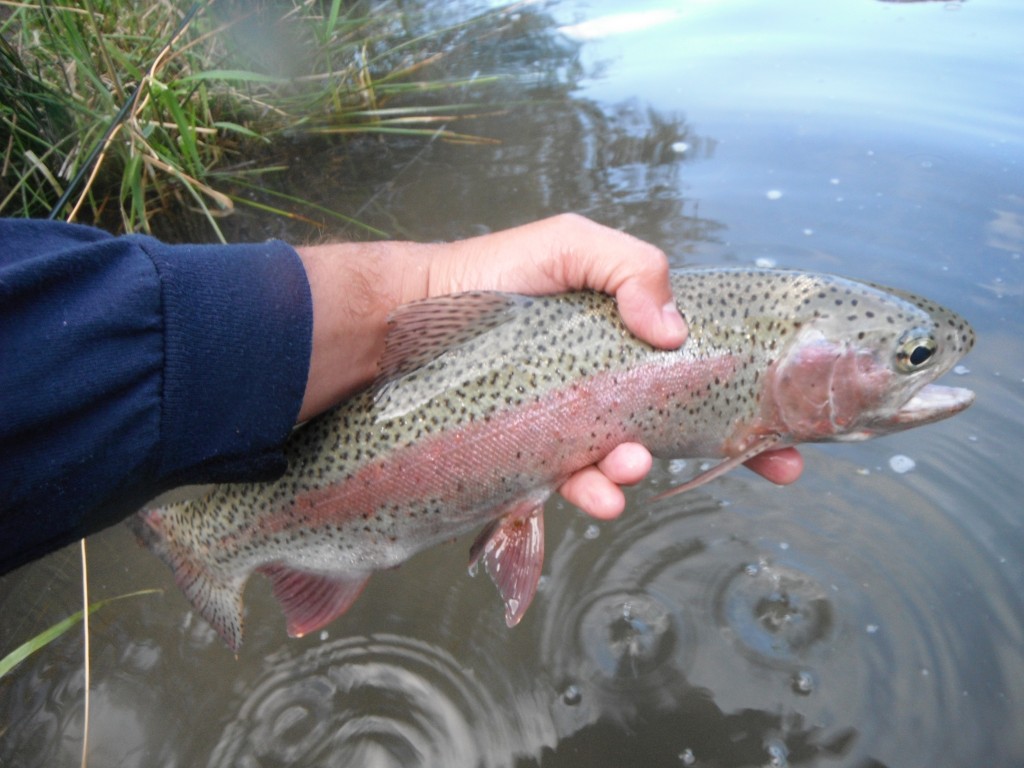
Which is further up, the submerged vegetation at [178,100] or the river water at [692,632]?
the submerged vegetation at [178,100]

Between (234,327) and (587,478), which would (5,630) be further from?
(587,478)

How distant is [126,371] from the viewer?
178cm

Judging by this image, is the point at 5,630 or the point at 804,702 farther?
the point at 5,630

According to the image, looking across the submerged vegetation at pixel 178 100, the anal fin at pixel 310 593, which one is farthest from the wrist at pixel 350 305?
the submerged vegetation at pixel 178 100

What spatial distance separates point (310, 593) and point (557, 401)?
1005mm

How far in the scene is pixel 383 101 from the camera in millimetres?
5879

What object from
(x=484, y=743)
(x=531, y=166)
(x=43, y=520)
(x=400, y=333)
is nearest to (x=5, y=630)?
(x=43, y=520)

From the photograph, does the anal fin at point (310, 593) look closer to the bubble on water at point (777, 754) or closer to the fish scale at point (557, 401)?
the fish scale at point (557, 401)

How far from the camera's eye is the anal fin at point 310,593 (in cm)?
252

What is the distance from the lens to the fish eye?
220 cm

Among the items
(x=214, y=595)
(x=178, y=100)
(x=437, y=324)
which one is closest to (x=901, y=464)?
(x=437, y=324)

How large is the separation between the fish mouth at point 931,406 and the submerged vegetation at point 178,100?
3.16 meters

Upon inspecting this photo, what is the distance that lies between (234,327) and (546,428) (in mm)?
880

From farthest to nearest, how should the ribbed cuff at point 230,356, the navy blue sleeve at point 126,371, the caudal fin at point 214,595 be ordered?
1. the caudal fin at point 214,595
2. the ribbed cuff at point 230,356
3. the navy blue sleeve at point 126,371
